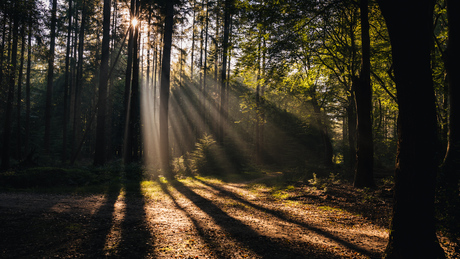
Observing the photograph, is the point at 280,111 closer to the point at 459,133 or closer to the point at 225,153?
the point at 225,153

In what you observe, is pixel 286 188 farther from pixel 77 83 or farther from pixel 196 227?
pixel 77 83

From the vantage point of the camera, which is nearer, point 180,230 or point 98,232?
point 98,232

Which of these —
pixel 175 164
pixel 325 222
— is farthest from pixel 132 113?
pixel 325 222

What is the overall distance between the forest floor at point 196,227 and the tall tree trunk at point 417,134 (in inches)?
33.1

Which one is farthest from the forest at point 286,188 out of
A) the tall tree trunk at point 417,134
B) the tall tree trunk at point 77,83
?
the tall tree trunk at point 77,83

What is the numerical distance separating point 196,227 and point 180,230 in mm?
364

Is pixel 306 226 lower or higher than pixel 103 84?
lower

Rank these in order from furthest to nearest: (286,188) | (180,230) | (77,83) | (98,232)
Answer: (77,83), (286,188), (180,230), (98,232)

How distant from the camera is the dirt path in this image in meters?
3.59

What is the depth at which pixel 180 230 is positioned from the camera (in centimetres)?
464

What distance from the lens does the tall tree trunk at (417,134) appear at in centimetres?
306

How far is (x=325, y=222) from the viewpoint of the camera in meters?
5.68

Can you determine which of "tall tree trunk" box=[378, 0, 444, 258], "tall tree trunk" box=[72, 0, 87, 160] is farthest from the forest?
"tall tree trunk" box=[72, 0, 87, 160]

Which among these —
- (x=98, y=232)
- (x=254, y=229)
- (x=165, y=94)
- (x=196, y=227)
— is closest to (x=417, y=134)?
(x=254, y=229)
